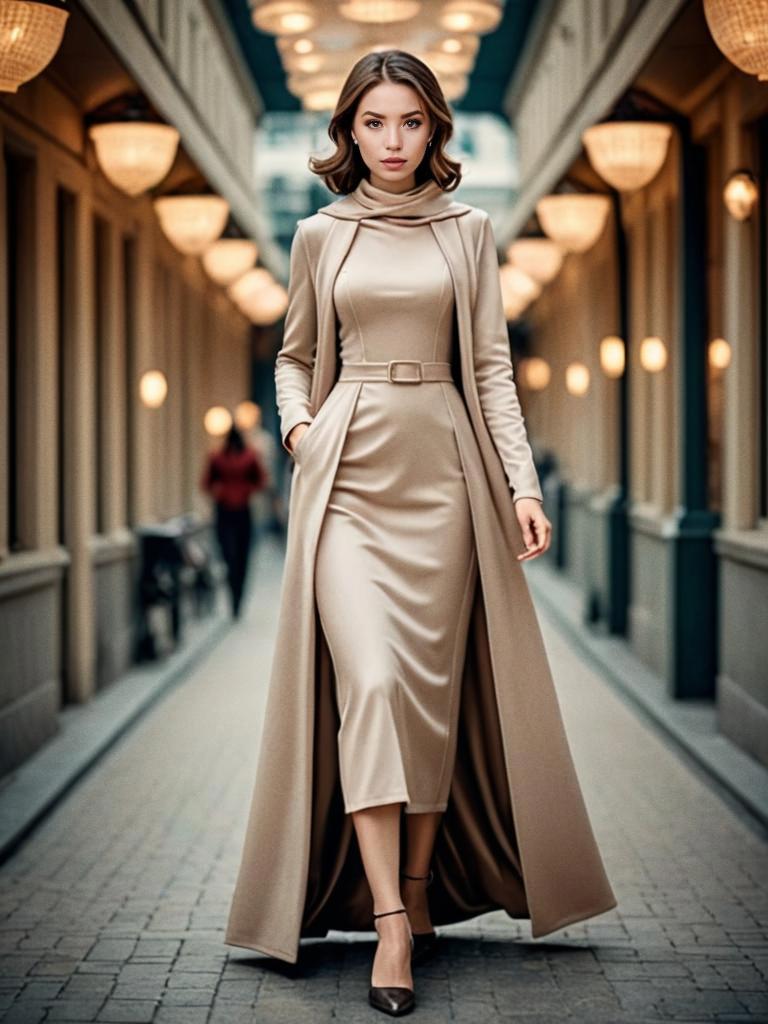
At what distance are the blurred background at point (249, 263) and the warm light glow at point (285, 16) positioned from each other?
0.03m

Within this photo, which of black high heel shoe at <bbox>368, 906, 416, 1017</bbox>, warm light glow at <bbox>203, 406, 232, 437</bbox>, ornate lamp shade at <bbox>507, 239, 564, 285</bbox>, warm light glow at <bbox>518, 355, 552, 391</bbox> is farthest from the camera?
warm light glow at <bbox>518, 355, 552, 391</bbox>

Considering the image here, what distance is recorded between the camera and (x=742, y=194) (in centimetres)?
943

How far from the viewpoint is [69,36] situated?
30.8 ft

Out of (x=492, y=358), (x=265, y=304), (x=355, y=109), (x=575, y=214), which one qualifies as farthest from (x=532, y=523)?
(x=265, y=304)

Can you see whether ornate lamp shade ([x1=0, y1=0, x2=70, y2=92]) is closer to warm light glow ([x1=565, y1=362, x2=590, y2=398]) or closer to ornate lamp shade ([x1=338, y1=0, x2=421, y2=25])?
ornate lamp shade ([x1=338, y1=0, x2=421, y2=25])

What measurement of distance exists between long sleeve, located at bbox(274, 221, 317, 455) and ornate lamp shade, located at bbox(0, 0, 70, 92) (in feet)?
6.84

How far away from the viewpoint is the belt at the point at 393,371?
5.14 metres

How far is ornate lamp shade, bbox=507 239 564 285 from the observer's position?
19.1 metres

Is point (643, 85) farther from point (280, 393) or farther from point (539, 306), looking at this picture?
point (539, 306)

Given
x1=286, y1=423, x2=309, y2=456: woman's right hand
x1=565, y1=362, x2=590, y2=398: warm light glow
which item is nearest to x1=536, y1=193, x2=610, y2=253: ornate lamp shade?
x1=565, y1=362, x2=590, y2=398: warm light glow

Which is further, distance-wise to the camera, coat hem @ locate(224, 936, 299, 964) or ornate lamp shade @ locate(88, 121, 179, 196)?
ornate lamp shade @ locate(88, 121, 179, 196)

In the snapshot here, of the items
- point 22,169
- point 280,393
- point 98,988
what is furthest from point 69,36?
point 98,988

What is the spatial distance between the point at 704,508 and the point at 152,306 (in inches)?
239

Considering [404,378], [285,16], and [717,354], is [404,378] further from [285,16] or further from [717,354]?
[285,16]
